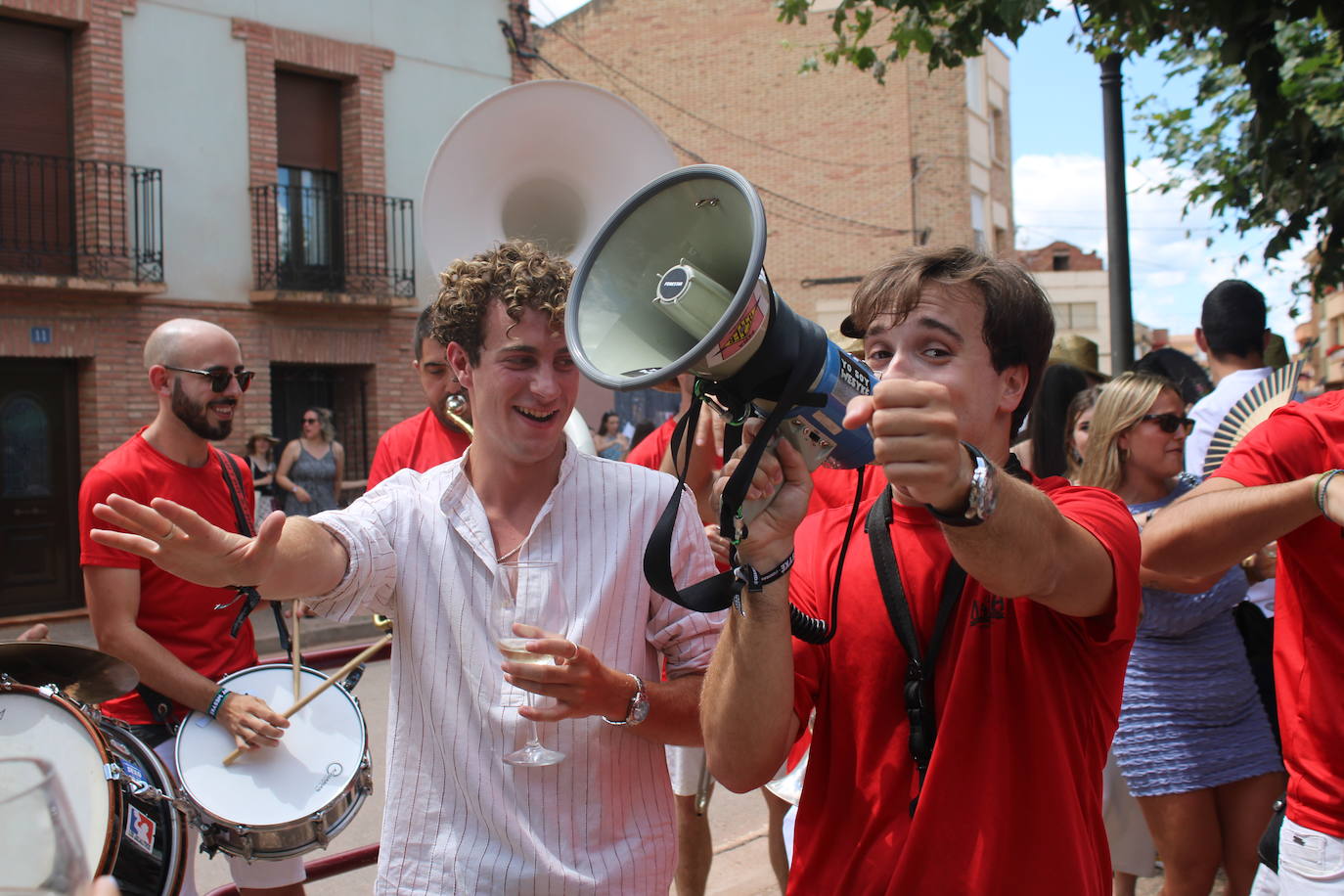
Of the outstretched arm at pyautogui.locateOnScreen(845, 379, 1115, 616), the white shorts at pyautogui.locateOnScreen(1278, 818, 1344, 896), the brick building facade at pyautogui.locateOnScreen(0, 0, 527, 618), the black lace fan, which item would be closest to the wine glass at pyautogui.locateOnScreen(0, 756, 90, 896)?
the outstretched arm at pyautogui.locateOnScreen(845, 379, 1115, 616)

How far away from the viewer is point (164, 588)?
3.54 m

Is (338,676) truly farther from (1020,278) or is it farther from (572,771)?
(1020,278)

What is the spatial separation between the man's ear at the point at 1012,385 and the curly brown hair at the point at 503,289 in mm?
919

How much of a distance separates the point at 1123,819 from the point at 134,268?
1140 centimetres

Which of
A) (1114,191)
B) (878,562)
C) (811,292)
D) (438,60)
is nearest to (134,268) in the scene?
(438,60)

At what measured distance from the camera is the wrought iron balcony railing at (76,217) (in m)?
11.6

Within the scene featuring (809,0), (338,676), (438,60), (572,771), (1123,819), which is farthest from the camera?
(438,60)

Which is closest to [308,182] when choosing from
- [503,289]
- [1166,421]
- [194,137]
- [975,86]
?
[194,137]

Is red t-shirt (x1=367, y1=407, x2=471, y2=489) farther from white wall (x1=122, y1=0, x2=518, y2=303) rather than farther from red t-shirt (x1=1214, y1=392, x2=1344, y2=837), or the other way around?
white wall (x1=122, y1=0, x2=518, y2=303)

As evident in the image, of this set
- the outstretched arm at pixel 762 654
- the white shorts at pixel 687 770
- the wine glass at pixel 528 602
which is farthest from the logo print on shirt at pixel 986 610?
the white shorts at pixel 687 770

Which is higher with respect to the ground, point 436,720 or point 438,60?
point 438,60

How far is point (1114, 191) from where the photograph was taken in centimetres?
582

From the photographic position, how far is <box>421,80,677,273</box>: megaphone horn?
16.1ft

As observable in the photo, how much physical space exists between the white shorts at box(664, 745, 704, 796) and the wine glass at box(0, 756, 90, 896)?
10.6 feet
